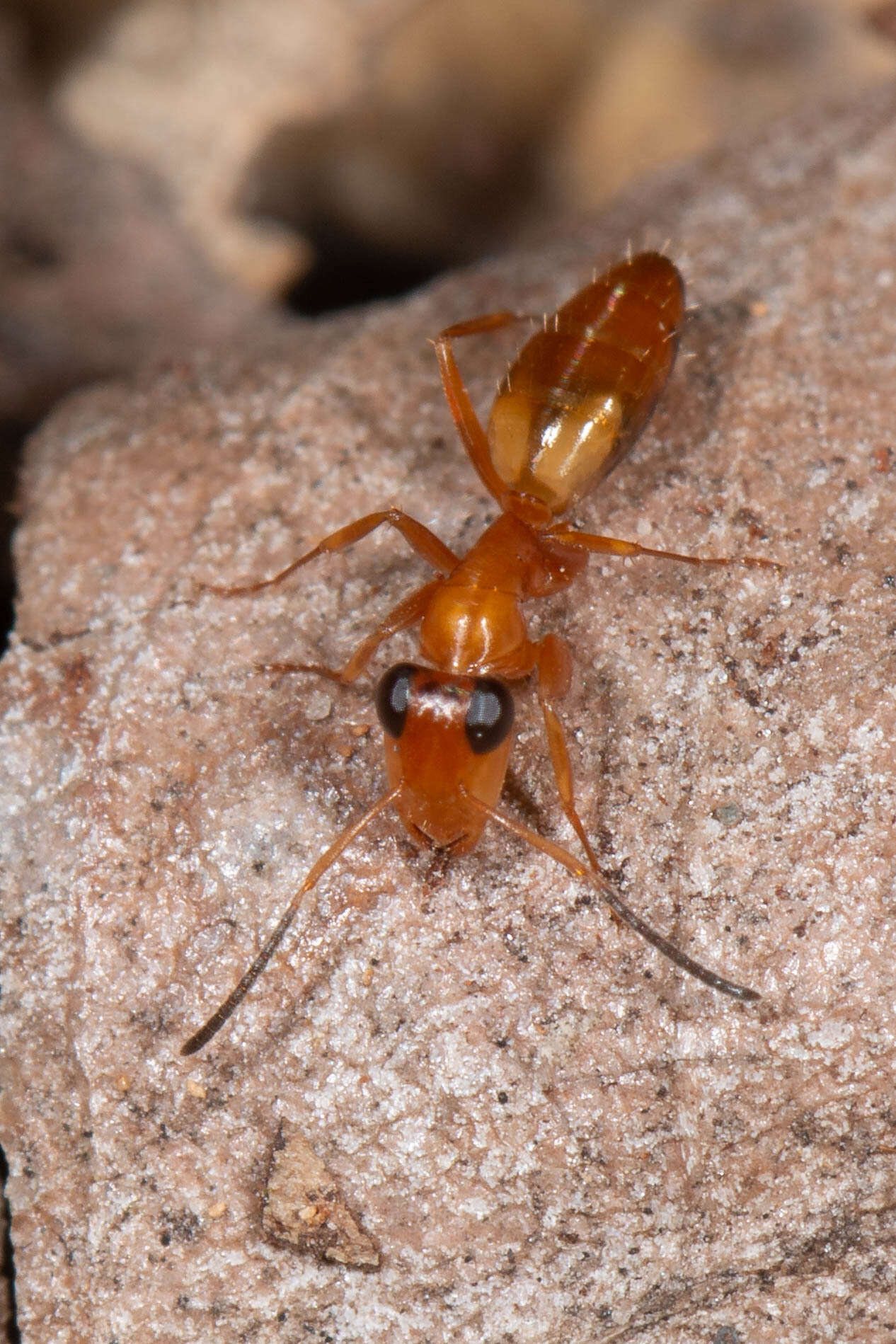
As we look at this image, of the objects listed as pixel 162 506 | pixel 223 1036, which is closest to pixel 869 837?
pixel 223 1036

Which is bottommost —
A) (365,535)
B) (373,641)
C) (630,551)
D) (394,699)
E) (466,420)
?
(394,699)

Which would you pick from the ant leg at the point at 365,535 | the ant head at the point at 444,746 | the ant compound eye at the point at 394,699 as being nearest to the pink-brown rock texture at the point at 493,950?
the ant leg at the point at 365,535

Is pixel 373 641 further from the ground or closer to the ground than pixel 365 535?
closer to the ground

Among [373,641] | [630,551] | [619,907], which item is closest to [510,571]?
[630,551]

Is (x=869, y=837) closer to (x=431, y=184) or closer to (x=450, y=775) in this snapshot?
(x=450, y=775)

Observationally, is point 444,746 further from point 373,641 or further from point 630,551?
point 630,551

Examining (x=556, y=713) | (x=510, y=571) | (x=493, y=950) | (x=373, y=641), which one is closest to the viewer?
(x=493, y=950)

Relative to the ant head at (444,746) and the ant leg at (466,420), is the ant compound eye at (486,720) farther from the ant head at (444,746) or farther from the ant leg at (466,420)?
the ant leg at (466,420)
